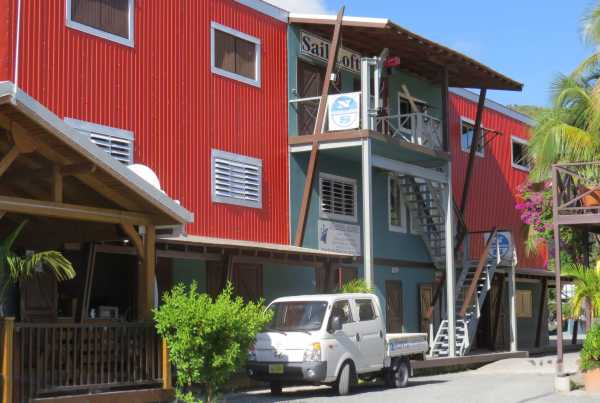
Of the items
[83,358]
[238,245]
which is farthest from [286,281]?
[83,358]

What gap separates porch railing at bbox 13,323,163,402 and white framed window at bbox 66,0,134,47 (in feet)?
22.1

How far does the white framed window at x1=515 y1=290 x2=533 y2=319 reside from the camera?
34.2 meters

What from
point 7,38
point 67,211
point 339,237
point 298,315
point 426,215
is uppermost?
point 7,38

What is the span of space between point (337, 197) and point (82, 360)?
1266cm

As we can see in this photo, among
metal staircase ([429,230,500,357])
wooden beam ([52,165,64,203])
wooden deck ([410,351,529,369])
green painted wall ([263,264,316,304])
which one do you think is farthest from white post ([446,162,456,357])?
wooden beam ([52,165,64,203])

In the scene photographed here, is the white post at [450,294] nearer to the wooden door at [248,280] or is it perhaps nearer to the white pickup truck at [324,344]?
the wooden door at [248,280]

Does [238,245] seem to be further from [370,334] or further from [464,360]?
[464,360]

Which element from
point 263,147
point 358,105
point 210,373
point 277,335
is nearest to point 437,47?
point 358,105

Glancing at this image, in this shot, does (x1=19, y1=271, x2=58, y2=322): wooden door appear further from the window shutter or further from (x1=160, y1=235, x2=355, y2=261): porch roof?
the window shutter

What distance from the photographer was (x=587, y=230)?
71.3ft

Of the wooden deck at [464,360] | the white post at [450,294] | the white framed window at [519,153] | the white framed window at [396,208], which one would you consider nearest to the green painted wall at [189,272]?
the wooden deck at [464,360]

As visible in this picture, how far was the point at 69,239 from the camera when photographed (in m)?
15.8

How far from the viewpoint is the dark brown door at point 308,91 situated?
23781 mm

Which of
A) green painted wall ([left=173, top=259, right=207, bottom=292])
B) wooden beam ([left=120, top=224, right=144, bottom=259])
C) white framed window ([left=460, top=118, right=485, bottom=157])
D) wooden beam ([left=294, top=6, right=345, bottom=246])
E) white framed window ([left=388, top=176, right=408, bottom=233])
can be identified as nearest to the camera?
wooden beam ([left=120, top=224, right=144, bottom=259])
